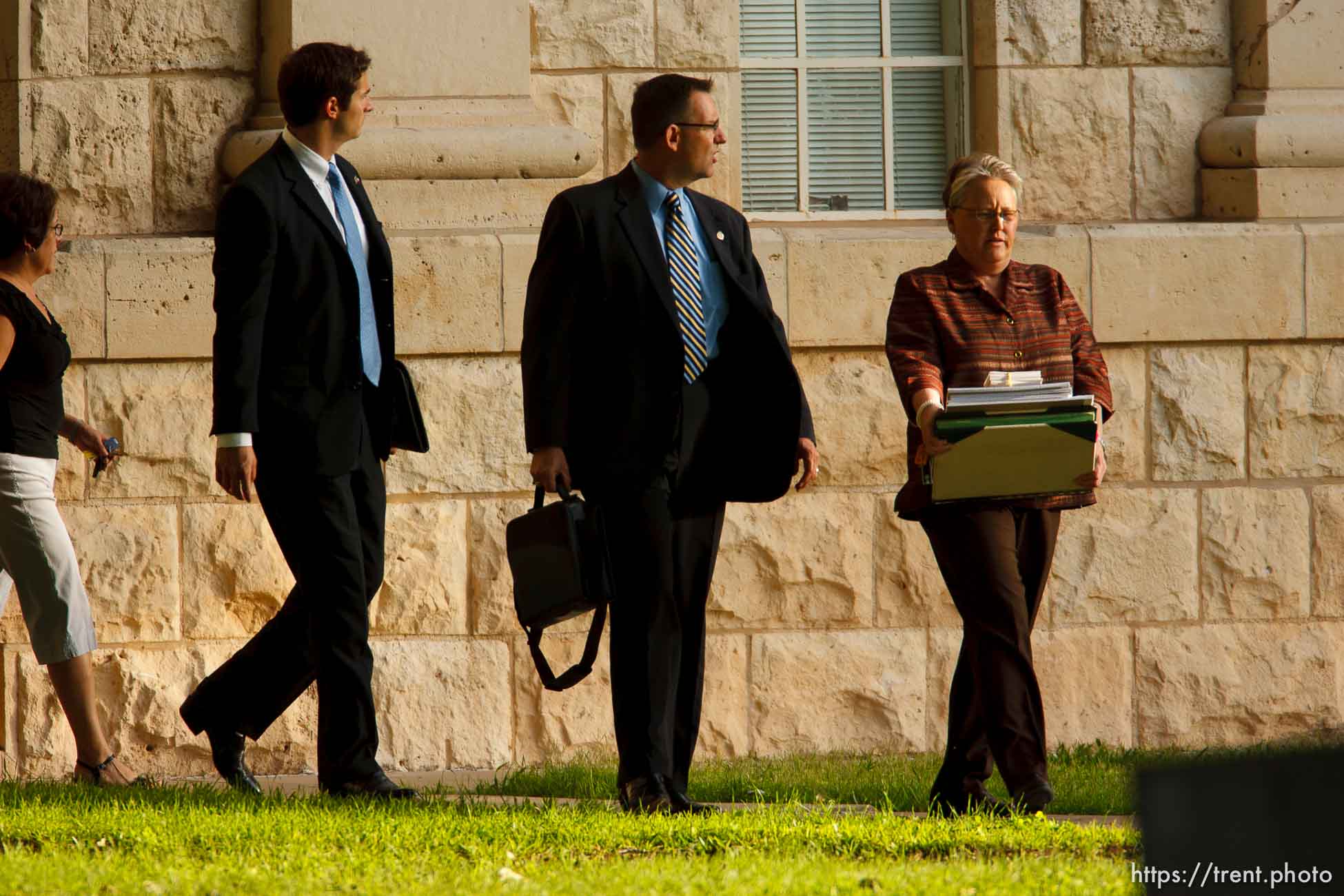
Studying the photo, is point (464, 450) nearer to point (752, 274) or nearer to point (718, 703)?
point (718, 703)

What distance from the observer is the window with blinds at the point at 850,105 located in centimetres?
801

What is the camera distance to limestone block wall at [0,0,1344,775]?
7020mm

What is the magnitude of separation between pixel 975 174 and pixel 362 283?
72.8 inches

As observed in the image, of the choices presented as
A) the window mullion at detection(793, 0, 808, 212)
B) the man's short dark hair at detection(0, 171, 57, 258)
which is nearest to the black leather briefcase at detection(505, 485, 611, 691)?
the man's short dark hair at detection(0, 171, 57, 258)

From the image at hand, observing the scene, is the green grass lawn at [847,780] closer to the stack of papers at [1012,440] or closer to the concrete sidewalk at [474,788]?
the concrete sidewalk at [474,788]

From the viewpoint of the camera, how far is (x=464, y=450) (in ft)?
23.6

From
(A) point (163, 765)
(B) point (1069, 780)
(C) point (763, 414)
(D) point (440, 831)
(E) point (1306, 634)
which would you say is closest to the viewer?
(D) point (440, 831)

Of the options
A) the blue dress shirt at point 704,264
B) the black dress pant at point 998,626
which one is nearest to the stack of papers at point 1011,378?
the black dress pant at point 998,626

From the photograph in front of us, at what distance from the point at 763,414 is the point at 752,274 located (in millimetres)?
434

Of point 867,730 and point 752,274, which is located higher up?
point 752,274

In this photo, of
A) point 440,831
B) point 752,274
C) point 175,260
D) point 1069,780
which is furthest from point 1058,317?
point 175,260

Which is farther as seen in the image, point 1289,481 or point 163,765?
point 1289,481

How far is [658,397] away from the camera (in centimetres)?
539

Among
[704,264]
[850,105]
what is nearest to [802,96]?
[850,105]
